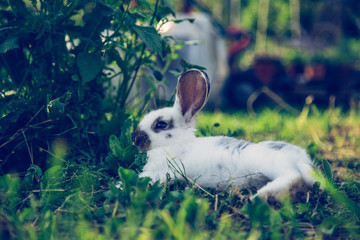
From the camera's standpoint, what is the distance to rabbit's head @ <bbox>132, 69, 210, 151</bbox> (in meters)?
2.28

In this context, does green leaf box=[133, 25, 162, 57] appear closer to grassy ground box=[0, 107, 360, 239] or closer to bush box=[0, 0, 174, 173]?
bush box=[0, 0, 174, 173]

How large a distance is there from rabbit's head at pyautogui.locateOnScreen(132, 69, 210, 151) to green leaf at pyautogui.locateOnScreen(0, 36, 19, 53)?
87 cm

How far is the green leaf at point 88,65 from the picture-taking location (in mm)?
2099

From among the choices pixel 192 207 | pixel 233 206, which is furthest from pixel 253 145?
pixel 192 207

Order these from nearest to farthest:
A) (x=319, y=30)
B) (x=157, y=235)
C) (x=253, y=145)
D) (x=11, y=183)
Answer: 1. (x=157, y=235)
2. (x=11, y=183)
3. (x=253, y=145)
4. (x=319, y=30)

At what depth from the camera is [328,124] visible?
3.95 m

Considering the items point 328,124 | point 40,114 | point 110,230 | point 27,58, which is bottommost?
point 328,124

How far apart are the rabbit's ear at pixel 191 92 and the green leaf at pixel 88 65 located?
1.68 ft

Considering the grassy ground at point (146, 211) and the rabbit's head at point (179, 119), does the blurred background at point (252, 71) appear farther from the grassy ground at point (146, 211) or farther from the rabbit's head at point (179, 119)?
the grassy ground at point (146, 211)

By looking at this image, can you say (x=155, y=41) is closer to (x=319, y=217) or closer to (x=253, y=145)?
(x=253, y=145)

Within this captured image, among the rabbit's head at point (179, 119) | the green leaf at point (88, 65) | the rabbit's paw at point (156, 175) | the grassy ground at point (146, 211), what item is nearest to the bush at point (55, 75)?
the green leaf at point (88, 65)

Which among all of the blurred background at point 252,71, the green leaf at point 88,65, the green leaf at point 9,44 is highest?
the green leaf at point 9,44

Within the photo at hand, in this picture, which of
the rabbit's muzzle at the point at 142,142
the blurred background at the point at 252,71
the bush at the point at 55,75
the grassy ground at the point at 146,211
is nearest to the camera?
the grassy ground at the point at 146,211

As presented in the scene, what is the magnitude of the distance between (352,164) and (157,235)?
196 centimetres
